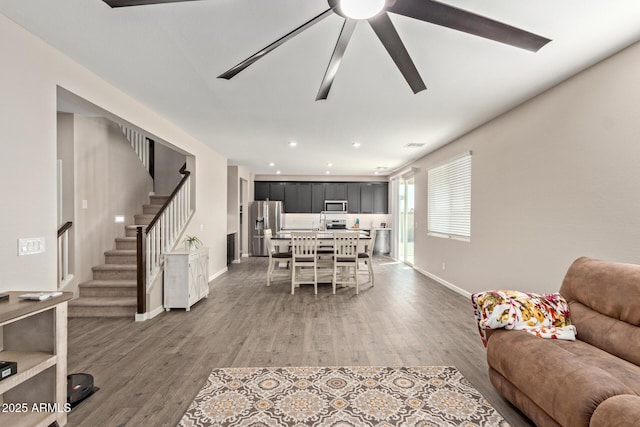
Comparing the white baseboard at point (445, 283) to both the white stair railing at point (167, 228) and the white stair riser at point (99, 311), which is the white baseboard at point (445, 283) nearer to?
the white stair railing at point (167, 228)

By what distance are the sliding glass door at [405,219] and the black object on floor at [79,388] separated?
7223 mm

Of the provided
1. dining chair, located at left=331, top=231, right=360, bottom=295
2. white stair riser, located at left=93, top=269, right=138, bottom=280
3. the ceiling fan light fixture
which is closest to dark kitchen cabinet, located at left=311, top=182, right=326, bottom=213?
dining chair, located at left=331, top=231, right=360, bottom=295

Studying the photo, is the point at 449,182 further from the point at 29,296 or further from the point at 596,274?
the point at 29,296

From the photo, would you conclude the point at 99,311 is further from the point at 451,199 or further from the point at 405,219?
the point at 405,219

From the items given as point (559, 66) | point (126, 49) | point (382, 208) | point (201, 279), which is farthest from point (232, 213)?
point (559, 66)

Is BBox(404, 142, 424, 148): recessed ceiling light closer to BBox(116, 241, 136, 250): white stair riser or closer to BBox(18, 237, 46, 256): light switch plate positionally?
BBox(116, 241, 136, 250): white stair riser

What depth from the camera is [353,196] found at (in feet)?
32.9

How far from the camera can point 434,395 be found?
2170mm

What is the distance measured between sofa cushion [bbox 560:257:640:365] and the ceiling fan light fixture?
84.9 inches

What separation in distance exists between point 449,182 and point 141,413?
5.29 metres

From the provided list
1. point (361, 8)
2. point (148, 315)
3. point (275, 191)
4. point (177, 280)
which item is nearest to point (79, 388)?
point (148, 315)

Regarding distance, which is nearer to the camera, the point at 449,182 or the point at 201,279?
the point at 201,279

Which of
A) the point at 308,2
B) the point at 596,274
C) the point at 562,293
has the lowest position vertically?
the point at 562,293

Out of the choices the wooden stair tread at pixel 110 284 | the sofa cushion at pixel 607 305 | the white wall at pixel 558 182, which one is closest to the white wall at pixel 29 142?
the wooden stair tread at pixel 110 284
